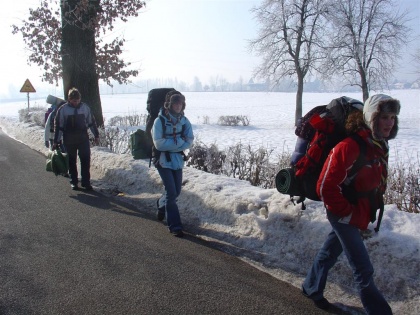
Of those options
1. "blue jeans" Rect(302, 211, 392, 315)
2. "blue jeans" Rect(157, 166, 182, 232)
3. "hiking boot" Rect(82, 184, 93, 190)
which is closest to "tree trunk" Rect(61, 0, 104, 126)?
"hiking boot" Rect(82, 184, 93, 190)

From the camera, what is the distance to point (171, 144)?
201 inches

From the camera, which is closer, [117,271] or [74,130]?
[117,271]

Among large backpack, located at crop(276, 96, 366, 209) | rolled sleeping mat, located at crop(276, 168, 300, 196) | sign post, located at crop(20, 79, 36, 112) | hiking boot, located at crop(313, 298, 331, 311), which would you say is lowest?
hiking boot, located at crop(313, 298, 331, 311)

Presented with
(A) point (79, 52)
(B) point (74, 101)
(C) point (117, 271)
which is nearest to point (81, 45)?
(A) point (79, 52)

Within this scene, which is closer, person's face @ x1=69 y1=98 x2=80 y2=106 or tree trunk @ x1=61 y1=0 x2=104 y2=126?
person's face @ x1=69 y1=98 x2=80 y2=106

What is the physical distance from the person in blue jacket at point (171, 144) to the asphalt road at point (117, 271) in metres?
0.36

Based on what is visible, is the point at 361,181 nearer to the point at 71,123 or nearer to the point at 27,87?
the point at 71,123

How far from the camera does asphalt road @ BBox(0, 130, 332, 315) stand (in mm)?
3463

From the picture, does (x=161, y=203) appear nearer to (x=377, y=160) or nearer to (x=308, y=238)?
(x=308, y=238)

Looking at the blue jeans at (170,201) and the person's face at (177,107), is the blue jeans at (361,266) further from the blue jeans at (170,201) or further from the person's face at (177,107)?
the person's face at (177,107)

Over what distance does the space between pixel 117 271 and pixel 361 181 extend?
2661mm

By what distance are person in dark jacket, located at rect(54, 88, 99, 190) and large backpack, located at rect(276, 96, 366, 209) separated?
528 centimetres

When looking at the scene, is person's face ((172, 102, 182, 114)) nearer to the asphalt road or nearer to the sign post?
the asphalt road

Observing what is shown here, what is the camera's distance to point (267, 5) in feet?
102
